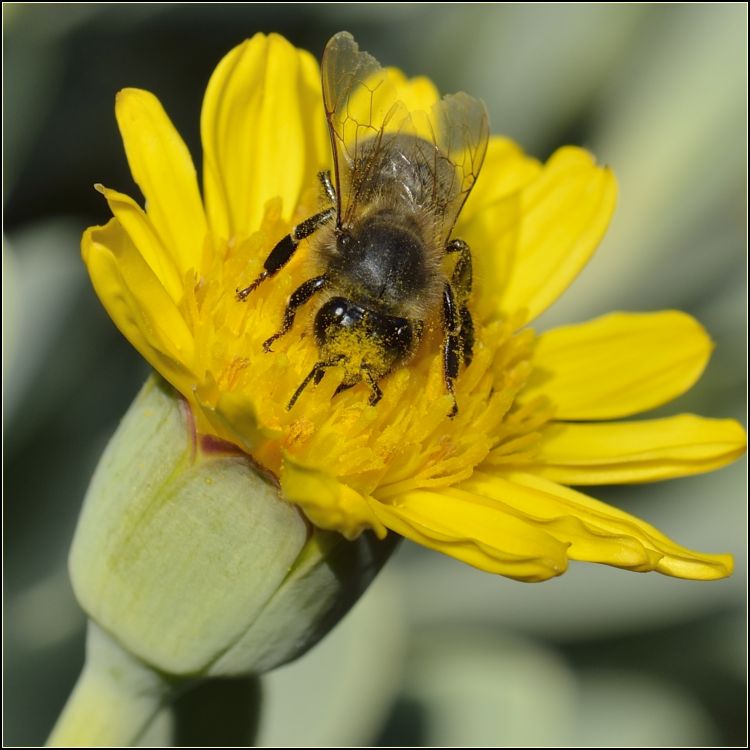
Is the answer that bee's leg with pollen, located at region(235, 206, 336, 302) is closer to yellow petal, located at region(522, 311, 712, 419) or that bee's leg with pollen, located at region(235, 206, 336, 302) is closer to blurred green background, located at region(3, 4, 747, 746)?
yellow petal, located at region(522, 311, 712, 419)

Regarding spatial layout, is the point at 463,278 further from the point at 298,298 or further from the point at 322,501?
the point at 322,501

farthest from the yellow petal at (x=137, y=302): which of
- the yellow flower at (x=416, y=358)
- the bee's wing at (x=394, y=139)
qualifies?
the bee's wing at (x=394, y=139)

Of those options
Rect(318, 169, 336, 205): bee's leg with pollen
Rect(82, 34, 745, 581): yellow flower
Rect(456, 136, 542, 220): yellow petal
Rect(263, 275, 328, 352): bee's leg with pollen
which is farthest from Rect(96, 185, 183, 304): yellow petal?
Rect(456, 136, 542, 220): yellow petal

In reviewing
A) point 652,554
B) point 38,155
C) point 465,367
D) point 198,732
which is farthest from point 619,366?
point 38,155

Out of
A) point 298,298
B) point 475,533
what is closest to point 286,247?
point 298,298

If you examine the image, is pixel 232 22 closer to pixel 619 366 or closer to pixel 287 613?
pixel 619 366

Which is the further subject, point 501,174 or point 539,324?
point 539,324
